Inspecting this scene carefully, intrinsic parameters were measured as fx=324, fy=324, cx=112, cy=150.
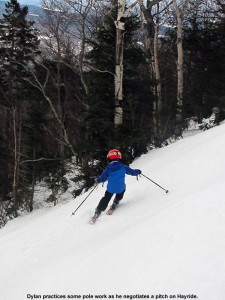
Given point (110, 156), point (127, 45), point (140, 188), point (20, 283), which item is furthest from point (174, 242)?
point (127, 45)

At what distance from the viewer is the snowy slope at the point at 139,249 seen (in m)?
3.77

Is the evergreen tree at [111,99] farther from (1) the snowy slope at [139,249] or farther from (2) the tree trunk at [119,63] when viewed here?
(1) the snowy slope at [139,249]

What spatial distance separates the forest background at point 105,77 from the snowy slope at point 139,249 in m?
4.80

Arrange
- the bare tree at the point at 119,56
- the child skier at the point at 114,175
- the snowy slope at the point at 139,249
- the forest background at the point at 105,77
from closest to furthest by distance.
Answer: the snowy slope at the point at 139,249 < the child skier at the point at 114,175 < the bare tree at the point at 119,56 < the forest background at the point at 105,77

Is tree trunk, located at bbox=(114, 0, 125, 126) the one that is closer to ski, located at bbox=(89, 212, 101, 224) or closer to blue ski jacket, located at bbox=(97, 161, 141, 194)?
blue ski jacket, located at bbox=(97, 161, 141, 194)

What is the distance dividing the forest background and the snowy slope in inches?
189

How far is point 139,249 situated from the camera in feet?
15.0

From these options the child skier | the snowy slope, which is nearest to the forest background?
the child skier

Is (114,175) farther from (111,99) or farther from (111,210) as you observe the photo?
(111,99)

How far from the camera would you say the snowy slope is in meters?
3.77

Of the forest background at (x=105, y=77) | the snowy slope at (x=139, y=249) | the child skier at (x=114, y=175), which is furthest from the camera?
the forest background at (x=105, y=77)

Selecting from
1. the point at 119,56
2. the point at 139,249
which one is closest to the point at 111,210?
the point at 139,249

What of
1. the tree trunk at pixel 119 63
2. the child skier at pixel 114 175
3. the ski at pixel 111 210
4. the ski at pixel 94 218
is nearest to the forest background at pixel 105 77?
the tree trunk at pixel 119 63

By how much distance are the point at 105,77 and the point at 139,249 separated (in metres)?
9.36
